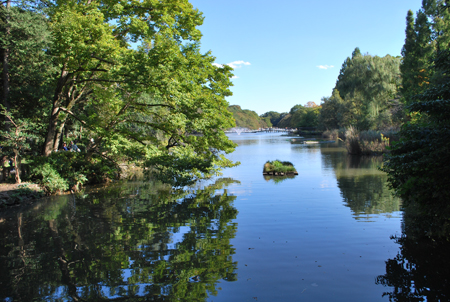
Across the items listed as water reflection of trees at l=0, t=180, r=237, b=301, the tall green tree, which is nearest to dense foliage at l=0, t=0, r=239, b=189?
water reflection of trees at l=0, t=180, r=237, b=301

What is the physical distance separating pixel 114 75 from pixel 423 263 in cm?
1149

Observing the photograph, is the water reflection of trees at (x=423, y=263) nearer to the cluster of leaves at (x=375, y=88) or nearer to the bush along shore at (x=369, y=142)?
the bush along shore at (x=369, y=142)

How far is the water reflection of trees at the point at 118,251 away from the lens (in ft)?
19.3

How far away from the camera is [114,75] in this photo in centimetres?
1291

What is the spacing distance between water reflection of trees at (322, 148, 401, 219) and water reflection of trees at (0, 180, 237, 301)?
4.79m

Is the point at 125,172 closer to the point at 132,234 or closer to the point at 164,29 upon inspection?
the point at 164,29

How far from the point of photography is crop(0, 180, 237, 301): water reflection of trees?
231 inches

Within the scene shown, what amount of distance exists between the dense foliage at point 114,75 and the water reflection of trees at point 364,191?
6.18 m

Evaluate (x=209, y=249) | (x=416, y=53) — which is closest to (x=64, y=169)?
(x=209, y=249)

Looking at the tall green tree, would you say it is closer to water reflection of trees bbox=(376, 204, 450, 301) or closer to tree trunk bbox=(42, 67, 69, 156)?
water reflection of trees bbox=(376, 204, 450, 301)

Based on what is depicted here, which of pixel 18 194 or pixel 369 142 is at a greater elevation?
pixel 369 142

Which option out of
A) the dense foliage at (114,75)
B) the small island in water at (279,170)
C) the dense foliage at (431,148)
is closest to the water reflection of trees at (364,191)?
the small island in water at (279,170)

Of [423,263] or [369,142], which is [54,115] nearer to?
[423,263]

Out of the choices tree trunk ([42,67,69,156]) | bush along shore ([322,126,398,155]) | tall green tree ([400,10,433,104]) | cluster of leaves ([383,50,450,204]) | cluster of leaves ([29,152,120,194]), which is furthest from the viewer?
tall green tree ([400,10,433,104])
